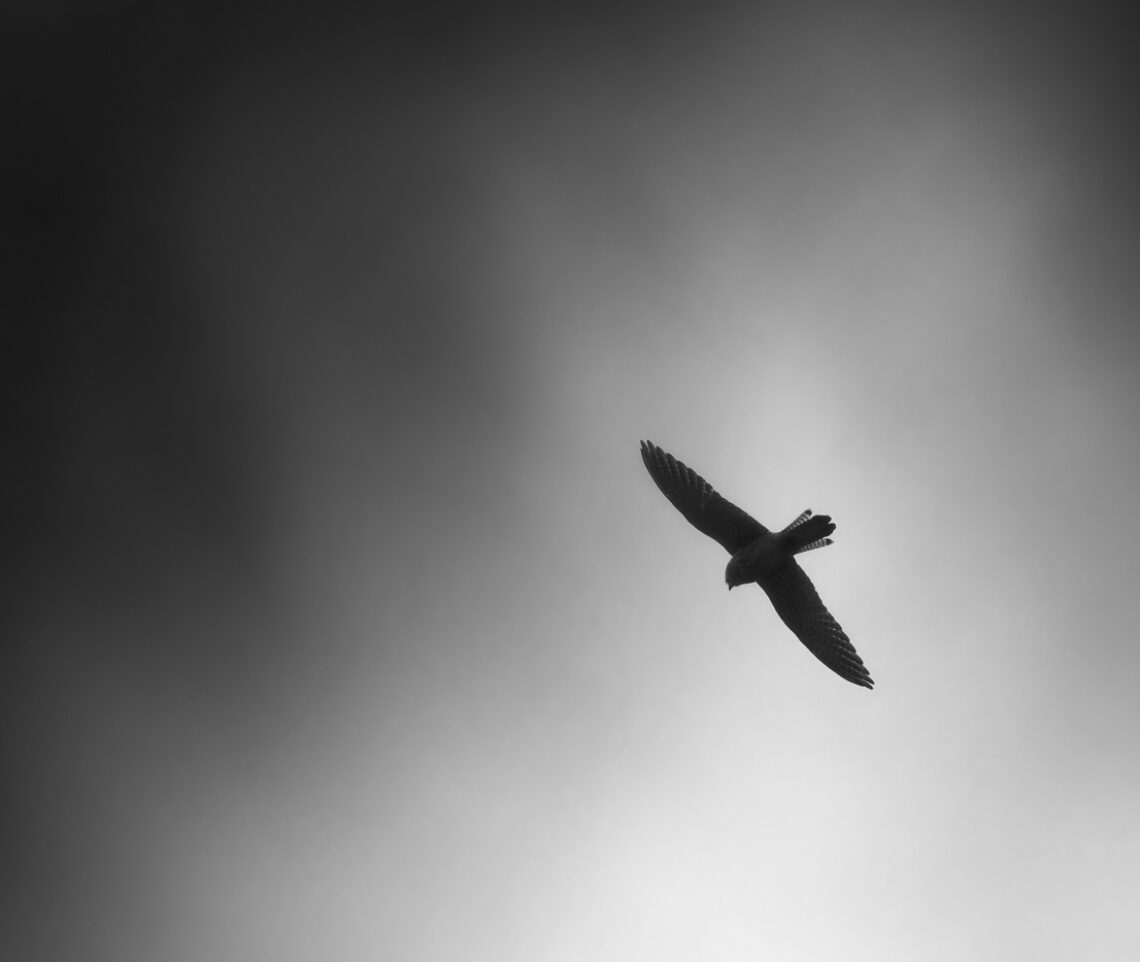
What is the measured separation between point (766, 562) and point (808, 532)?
1311 mm

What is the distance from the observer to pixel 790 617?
59.7ft

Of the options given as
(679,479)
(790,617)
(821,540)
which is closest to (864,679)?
(790,617)

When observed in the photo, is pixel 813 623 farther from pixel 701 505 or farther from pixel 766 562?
pixel 701 505

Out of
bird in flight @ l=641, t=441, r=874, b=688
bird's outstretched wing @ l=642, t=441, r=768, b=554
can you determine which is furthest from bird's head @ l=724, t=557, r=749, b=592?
bird's outstretched wing @ l=642, t=441, r=768, b=554

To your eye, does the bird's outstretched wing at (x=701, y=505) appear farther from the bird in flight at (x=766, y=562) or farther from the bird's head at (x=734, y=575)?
the bird's head at (x=734, y=575)

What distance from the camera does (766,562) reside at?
655 inches

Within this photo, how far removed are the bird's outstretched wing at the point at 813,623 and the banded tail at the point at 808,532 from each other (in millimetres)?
1295

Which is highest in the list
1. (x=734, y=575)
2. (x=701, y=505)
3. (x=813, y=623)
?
(x=701, y=505)

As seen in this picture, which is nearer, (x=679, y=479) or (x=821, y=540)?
(x=821, y=540)

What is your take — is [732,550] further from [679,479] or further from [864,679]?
[864,679]

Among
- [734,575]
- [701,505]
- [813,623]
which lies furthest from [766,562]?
[813,623]

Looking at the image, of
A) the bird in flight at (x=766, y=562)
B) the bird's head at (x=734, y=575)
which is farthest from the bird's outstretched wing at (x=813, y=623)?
the bird's head at (x=734, y=575)

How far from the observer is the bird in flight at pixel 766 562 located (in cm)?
1673

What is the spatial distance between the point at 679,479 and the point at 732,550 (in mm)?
2170
